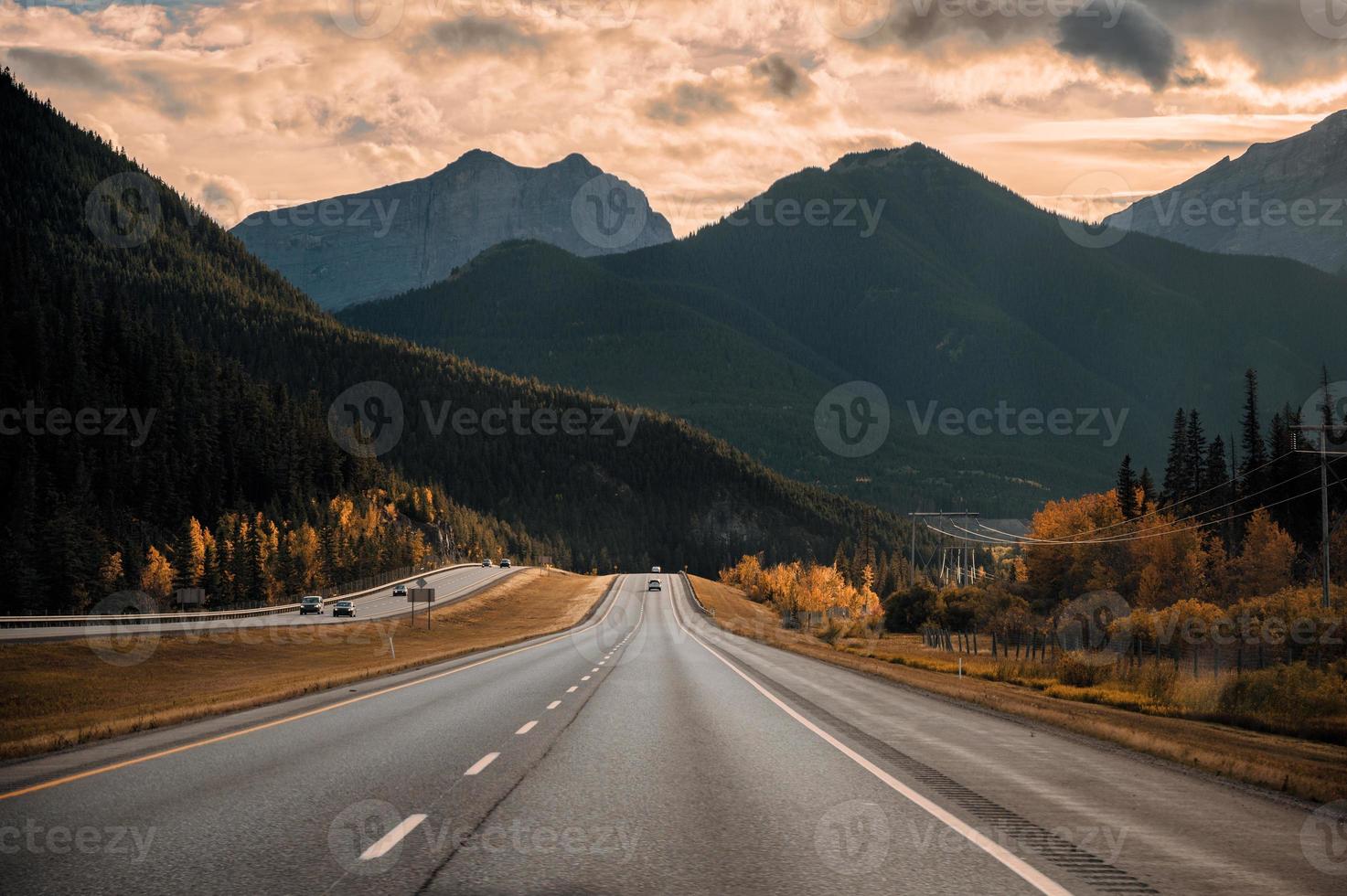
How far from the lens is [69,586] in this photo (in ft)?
338

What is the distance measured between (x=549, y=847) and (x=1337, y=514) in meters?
96.6

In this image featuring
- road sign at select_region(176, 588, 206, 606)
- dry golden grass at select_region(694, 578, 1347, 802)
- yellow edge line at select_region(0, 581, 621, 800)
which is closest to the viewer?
yellow edge line at select_region(0, 581, 621, 800)

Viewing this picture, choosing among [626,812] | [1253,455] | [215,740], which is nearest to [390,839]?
[626,812]

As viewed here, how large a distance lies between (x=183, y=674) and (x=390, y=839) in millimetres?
33629

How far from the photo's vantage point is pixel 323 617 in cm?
7969

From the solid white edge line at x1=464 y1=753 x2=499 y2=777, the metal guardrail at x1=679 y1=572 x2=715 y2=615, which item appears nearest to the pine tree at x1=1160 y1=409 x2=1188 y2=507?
the metal guardrail at x1=679 y1=572 x2=715 y2=615

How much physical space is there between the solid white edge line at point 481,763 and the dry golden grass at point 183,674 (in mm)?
6055

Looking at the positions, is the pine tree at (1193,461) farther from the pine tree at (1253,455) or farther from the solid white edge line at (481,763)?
the solid white edge line at (481,763)

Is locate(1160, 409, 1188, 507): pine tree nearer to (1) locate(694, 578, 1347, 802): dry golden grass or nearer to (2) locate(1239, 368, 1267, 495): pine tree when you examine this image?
(2) locate(1239, 368, 1267, 495): pine tree

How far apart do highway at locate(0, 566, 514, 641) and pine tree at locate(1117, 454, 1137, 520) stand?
6485 cm

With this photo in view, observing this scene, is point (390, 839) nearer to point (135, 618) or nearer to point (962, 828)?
point (962, 828)

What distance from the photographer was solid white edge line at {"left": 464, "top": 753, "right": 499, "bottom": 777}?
1254 cm

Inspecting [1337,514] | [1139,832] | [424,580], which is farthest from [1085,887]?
[424,580]

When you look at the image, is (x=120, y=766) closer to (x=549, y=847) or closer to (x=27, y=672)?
(x=549, y=847)
